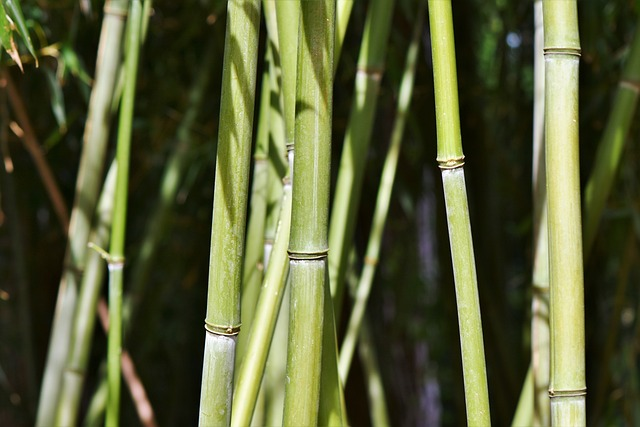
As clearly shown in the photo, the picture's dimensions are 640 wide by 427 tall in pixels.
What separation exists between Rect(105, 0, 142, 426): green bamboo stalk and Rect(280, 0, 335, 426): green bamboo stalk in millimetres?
216

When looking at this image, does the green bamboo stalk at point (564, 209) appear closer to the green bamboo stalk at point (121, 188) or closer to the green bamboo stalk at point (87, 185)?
the green bamboo stalk at point (121, 188)

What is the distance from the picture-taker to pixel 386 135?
4.20 feet

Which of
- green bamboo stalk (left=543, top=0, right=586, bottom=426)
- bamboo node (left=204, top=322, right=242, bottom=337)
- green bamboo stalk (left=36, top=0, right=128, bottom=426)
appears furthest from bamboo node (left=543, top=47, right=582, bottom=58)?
green bamboo stalk (left=36, top=0, right=128, bottom=426)

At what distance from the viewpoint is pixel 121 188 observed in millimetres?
574

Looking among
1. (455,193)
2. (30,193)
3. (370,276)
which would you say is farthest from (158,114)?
(455,193)

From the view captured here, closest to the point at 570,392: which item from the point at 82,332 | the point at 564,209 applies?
the point at 564,209

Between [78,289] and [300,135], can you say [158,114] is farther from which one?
[300,135]

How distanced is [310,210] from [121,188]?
0.77 feet

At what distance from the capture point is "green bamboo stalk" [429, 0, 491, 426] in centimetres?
40

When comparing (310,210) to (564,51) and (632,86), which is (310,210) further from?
(632,86)

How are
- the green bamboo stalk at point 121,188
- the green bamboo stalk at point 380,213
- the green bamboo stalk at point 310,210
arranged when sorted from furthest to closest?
1. the green bamboo stalk at point 380,213
2. the green bamboo stalk at point 121,188
3. the green bamboo stalk at point 310,210

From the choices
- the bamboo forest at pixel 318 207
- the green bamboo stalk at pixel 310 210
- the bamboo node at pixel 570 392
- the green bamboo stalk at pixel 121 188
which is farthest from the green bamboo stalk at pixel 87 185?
the bamboo node at pixel 570 392

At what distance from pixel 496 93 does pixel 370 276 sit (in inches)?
28.7

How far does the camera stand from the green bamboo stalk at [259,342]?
0.45 m
